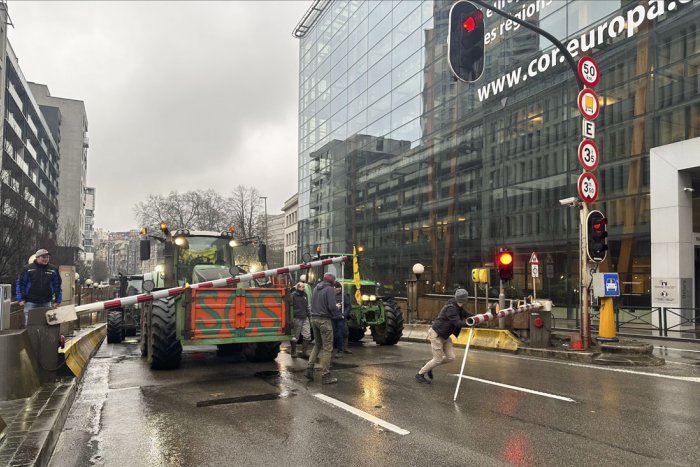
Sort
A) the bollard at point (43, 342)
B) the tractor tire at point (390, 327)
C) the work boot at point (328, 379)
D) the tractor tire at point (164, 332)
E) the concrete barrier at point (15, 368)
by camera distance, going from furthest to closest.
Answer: the tractor tire at point (390, 327)
the tractor tire at point (164, 332)
the work boot at point (328, 379)
the bollard at point (43, 342)
the concrete barrier at point (15, 368)

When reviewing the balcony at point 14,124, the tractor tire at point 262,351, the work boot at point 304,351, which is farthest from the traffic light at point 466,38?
the balcony at point 14,124

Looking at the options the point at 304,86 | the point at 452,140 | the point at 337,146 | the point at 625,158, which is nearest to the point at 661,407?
the point at 625,158

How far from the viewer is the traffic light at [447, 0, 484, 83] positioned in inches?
335

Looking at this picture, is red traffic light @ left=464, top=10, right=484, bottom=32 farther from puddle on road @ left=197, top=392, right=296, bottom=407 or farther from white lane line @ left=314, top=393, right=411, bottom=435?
puddle on road @ left=197, top=392, right=296, bottom=407

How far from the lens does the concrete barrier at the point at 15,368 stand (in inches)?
256

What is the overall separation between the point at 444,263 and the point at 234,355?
74.0ft

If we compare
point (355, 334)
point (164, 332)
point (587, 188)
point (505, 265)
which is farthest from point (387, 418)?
point (355, 334)

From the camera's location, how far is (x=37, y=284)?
29.9 ft

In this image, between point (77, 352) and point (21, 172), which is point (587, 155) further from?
point (21, 172)

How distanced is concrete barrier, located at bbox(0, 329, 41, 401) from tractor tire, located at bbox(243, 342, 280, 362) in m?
4.56

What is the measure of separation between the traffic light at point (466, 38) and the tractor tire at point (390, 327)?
7.76 meters

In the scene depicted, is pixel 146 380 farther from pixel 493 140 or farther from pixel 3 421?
pixel 493 140

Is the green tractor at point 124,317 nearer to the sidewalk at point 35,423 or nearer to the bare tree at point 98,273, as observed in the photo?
the sidewalk at point 35,423

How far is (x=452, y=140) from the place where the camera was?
3328cm
